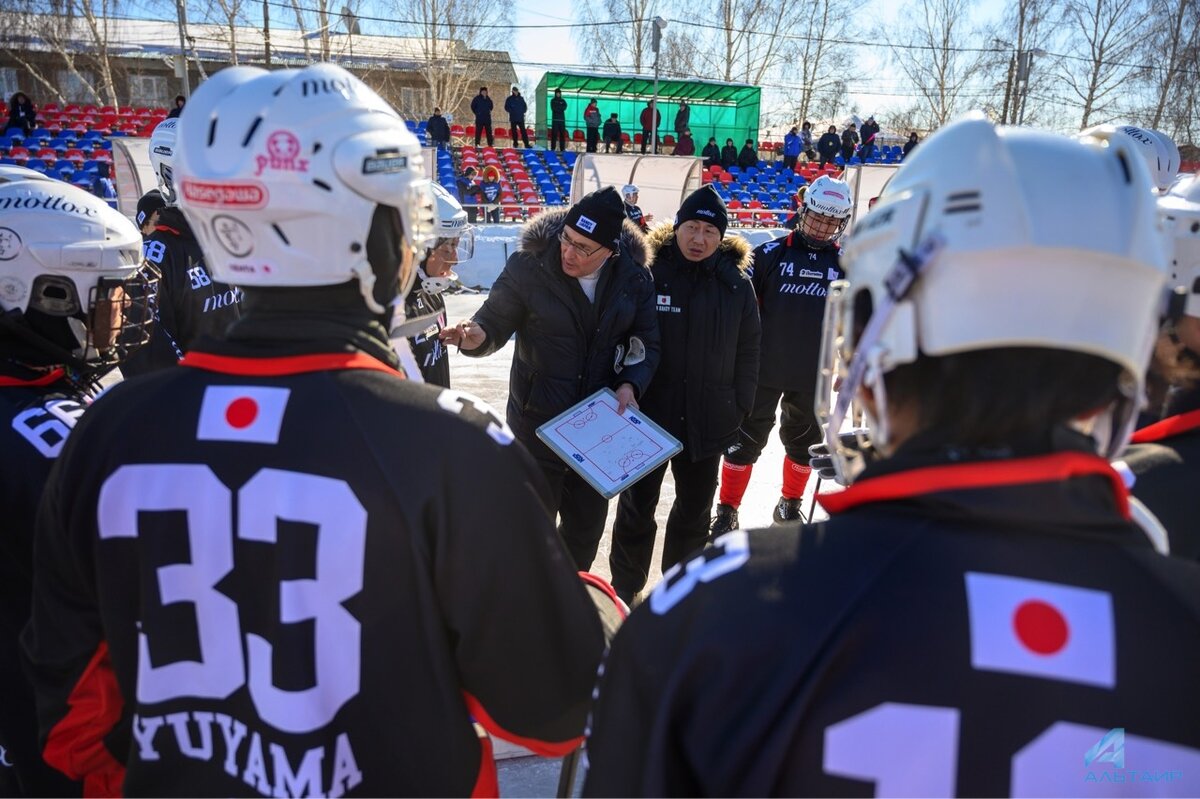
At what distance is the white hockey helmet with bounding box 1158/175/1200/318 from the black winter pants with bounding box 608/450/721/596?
2360 mm

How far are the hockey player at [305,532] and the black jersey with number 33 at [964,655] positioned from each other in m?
0.48

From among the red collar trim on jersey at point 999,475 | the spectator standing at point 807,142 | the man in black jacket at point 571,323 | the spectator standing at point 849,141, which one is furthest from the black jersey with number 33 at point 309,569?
the spectator standing at point 807,142

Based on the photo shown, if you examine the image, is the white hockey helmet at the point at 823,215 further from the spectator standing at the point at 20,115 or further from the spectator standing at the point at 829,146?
the spectator standing at the point at 20,115

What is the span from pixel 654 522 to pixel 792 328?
177 centimetres

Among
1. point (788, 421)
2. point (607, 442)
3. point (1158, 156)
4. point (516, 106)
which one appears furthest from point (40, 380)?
point (516, 106)

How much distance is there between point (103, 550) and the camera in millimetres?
1312

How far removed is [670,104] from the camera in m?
32.0

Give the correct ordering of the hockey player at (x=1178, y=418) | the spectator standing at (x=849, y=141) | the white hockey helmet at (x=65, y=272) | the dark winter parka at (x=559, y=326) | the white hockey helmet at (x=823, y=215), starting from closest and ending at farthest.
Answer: the hockey player at (x=1178, y=418)
the white hockey helmet at (x=65, y=272)
the dark winter parka at (x=559, y=326)
the white hockey helmet at (x=823, y=215)
the spectator standing at (x=849, y=141)

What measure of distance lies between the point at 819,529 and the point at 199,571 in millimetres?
956

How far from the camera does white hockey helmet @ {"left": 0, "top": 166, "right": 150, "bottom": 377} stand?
1767mm

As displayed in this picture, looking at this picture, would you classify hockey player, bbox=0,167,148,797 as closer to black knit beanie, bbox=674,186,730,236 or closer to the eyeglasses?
the eyeglasses

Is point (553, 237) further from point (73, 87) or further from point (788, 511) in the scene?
point (73, 87)

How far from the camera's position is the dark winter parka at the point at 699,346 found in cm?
384

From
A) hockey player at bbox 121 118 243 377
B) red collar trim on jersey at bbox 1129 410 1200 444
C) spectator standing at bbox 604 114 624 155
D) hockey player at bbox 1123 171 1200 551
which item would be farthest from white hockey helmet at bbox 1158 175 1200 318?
spectator standing at bbox 604 114 624 155
